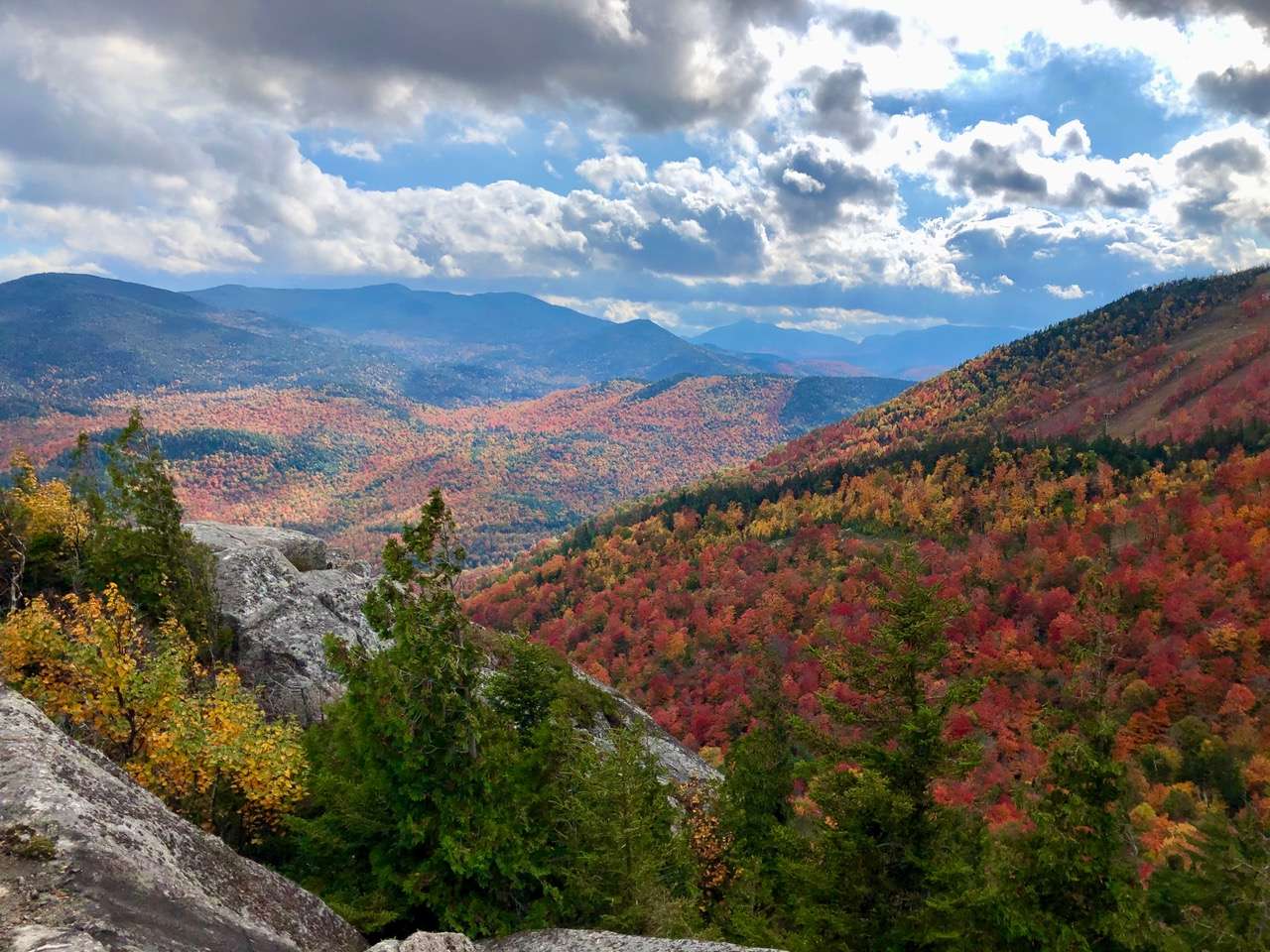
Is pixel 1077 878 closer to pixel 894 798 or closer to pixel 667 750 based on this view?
pixel 894 798

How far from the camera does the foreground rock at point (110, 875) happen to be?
9.62 m

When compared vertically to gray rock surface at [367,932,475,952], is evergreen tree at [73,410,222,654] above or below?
above

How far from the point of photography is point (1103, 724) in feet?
70.1

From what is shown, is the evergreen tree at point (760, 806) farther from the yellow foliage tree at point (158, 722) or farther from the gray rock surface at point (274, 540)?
the gray rock surface at point (274, 540)

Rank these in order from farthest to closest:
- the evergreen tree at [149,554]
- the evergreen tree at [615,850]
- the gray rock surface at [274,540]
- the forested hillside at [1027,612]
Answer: the forested hillside at [1027,612] < the gray rock surface at [274,540] < the evergreen tree at [149,554] < the evergreen tree at [615,850]

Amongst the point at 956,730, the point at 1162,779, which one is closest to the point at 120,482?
the point at 956,730

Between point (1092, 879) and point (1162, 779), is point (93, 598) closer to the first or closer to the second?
point (1092, 879)

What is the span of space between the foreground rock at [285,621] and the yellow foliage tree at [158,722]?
10.1 m

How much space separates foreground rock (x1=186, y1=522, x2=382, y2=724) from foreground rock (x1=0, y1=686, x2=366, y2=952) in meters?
17.1

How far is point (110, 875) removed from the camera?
10.8m

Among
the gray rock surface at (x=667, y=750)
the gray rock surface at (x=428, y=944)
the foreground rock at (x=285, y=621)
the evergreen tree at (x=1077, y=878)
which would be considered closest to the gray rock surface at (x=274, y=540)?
the foreground rock at (x=285, y=621)

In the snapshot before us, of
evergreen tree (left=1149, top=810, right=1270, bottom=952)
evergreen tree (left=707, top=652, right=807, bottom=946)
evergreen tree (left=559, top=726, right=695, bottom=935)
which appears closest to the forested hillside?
evergreen tree (left=707, top=652, right=807, bottom=946)

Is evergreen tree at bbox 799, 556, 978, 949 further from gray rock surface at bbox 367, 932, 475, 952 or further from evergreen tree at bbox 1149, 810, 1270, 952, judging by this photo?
evergreen tree at bbox 1149, 810, 1270, 952

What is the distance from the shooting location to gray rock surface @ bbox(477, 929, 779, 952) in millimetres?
14930
